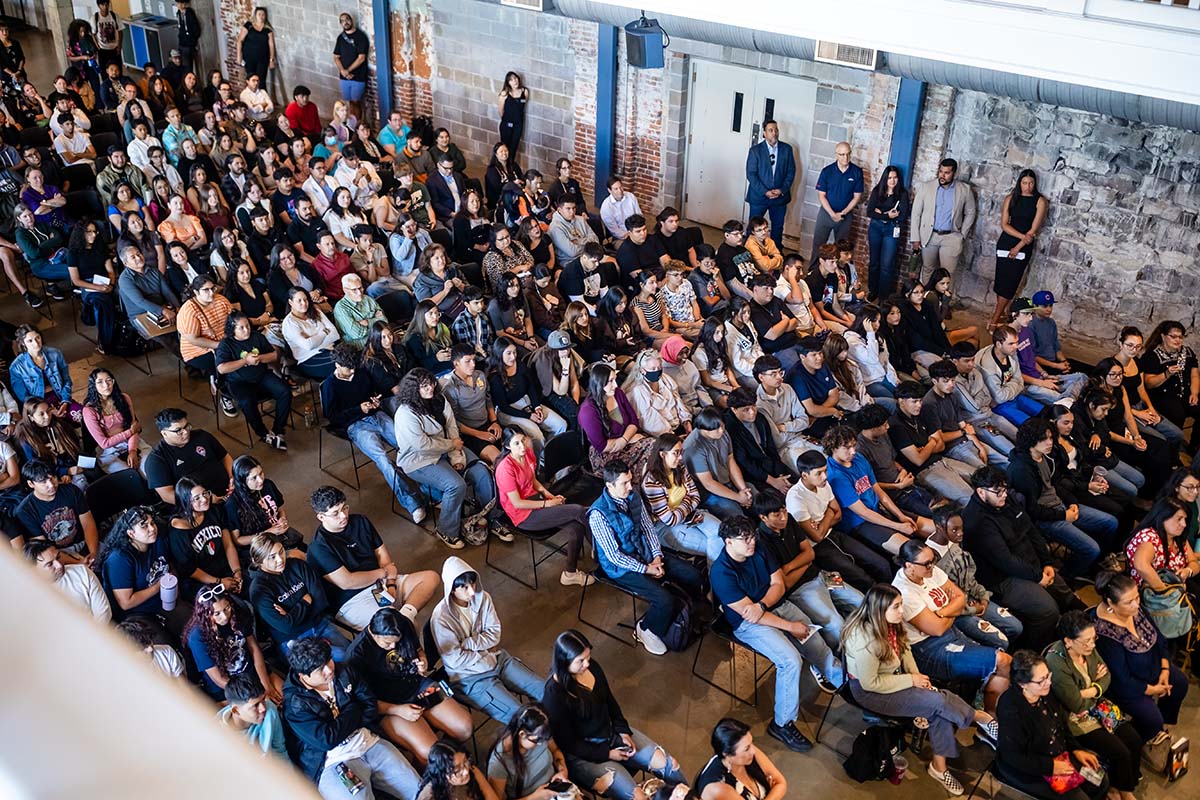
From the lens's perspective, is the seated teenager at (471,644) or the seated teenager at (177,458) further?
the seated teenager at (177,458)

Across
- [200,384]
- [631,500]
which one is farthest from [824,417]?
[200,384]

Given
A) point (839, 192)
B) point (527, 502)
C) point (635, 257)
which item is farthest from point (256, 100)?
point (527, 502)

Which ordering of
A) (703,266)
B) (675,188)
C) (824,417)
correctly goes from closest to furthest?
(824,417) → (703,266) → (675,188)

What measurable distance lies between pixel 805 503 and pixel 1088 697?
180cm

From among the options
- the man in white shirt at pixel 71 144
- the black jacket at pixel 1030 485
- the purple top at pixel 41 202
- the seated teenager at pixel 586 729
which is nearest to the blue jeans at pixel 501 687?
the seated teenager at pixel 586 729

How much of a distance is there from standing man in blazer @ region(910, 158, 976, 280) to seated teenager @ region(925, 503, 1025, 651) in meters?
4.89

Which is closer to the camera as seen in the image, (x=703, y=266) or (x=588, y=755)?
(x=588, y=755)

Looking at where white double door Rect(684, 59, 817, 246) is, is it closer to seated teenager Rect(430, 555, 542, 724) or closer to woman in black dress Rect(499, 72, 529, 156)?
woman in black dress Rect(499, 72, 529, 156)

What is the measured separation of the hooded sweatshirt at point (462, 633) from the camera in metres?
5.26

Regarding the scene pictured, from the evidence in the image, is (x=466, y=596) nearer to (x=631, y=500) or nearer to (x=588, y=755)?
(x=588, y=755)

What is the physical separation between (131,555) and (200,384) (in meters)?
3.76

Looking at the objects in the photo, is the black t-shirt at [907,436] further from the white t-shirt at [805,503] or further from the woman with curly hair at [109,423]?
the woman with curly hair at [109,423]

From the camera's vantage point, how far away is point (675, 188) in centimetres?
1287

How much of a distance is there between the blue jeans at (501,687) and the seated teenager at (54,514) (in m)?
2.26
